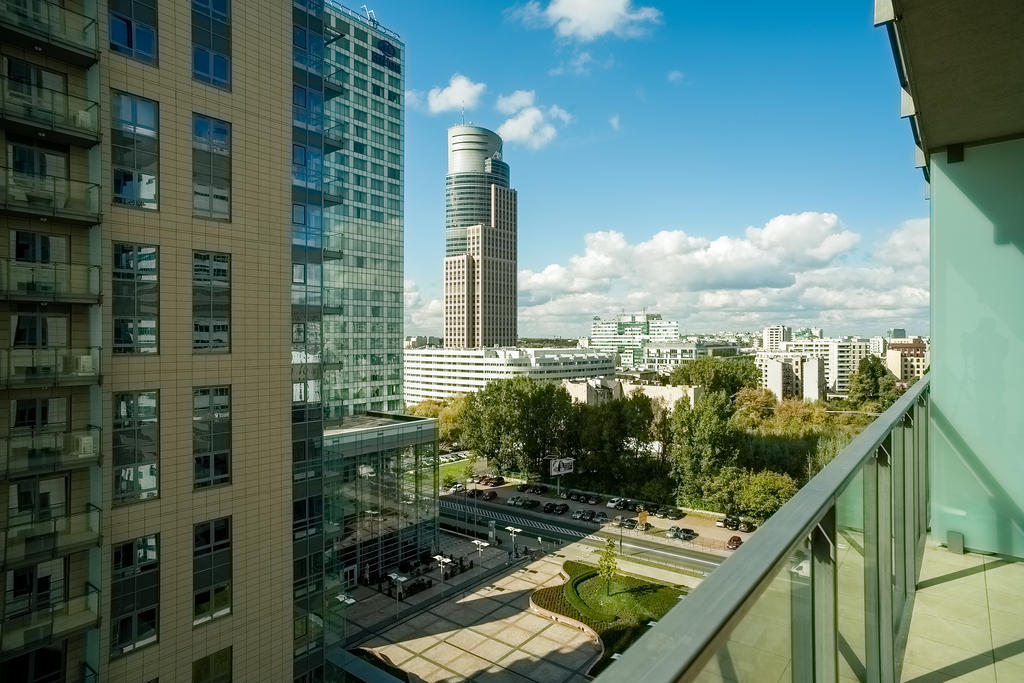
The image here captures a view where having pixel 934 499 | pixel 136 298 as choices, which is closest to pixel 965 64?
pixel 934 499

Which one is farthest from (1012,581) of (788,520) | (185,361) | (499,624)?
(499,624)

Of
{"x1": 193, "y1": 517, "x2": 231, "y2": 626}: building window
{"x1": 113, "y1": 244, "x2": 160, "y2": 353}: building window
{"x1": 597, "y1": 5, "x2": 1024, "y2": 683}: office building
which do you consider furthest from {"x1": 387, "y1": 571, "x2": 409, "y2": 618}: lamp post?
{"x1": 597, "y1": 5, "x2": 1024, "y2": 683}: office building

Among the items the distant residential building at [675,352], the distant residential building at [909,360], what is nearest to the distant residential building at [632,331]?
the distant residential building at [675,352]

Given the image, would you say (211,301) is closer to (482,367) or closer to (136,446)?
(136,446)

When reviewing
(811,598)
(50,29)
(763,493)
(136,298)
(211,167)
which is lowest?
(763,493)

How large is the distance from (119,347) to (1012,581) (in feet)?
27.9

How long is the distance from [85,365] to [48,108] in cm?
292

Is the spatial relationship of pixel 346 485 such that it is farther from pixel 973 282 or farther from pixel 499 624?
pixel 973 282

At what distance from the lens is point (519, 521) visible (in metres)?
27.9

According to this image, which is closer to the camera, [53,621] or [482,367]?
[53,621]

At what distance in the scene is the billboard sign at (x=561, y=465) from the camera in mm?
31859

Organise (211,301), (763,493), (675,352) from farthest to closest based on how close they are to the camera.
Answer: (675,352) < (763,493) < (211,301)

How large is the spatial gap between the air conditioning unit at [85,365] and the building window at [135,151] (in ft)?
6.31

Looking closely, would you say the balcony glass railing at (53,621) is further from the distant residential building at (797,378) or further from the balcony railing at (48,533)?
the distant residential building at (797,378)
